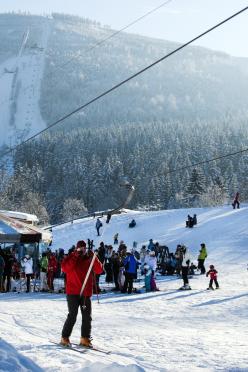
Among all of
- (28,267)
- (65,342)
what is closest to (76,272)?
(65,342)

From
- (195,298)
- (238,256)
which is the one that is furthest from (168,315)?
(238,256)

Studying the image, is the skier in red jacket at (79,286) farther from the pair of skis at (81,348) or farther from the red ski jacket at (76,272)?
the pair of skis at (81,348)

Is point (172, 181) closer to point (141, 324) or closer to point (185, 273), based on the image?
point (185, 273)

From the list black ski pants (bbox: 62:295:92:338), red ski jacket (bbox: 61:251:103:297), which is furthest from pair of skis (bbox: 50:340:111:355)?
red ski jacket (bbox: 61:251:103:297)

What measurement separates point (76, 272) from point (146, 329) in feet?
10.2

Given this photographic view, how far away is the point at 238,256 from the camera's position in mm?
29406

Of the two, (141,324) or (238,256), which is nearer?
(141,324)

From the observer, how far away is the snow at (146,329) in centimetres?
654

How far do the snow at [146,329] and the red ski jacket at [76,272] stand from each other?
83 centimetres

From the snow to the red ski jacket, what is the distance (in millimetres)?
829

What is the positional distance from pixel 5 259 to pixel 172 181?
90.5m

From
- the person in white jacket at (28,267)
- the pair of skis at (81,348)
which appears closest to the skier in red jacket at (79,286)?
the pair of skis at (81,348)

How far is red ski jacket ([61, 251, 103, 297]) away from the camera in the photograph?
768cm

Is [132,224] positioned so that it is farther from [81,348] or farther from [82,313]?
[81,348]
